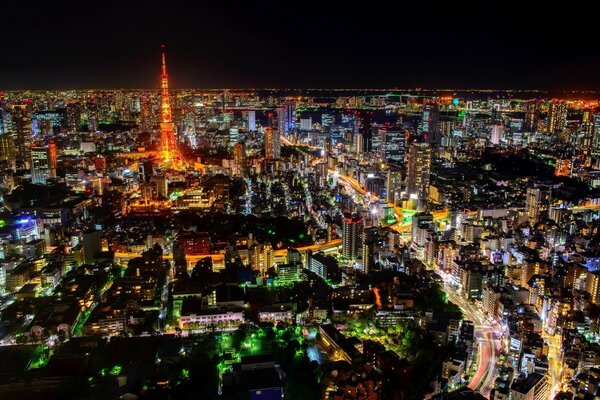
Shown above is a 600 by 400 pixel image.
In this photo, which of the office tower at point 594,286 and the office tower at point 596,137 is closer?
the office tower at point 594,286

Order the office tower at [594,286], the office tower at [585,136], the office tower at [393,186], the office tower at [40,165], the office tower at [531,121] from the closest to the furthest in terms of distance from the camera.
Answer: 1. the office tower at [594,286]
2. the office tower at [393,186]
3. the office tower at [40,165]
4. the office tower at [585,136]
5. the office tower at [531,121]

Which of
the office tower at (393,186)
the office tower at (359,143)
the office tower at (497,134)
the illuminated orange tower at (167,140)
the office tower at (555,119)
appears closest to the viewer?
the office tower at (393,186)

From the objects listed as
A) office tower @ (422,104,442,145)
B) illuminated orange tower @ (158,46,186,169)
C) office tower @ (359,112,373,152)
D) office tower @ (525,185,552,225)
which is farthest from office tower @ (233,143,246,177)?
office tower @ (422,104,442,145)

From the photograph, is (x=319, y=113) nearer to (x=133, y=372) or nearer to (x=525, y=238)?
(x=525, y=238)

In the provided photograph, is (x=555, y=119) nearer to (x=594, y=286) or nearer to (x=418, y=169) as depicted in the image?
(x=418, y=169)

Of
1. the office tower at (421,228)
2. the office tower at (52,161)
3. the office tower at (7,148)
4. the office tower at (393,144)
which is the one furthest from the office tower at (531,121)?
the office tower at (7,148)

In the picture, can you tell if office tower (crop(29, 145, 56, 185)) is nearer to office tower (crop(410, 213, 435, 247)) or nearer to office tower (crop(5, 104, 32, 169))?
office tower (crop(5, 104, 32, 169))

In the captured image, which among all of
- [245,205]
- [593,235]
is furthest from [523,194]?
[245,205]

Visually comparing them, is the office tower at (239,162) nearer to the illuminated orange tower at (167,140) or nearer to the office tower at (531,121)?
the illuminated orange tower at (167,140)
